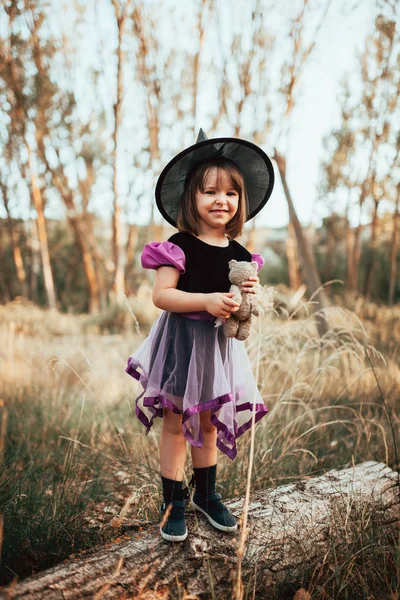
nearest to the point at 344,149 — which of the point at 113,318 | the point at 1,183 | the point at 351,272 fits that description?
the point at 351,272

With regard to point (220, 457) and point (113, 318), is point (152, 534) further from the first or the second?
point (113, 318)

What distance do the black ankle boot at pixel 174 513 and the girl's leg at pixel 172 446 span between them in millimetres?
39

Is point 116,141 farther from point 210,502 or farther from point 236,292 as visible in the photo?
point 210,502

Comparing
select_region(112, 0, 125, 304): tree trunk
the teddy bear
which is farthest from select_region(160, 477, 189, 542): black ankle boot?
select_region(112, 0, 125, 304): tree trunk

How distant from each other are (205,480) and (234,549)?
30 cm

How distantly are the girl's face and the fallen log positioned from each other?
47.2 inches

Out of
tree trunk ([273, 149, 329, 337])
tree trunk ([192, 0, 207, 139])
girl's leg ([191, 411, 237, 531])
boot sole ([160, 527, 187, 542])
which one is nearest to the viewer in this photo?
boot sole ([160, 527, 187, 542])

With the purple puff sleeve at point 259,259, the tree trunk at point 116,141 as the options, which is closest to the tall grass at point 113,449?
the purple puff sleeve at point 259,259

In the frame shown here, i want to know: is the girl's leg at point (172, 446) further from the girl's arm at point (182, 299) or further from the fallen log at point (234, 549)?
the girl's arm at point (182, 299)

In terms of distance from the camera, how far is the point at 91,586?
1.40 metres

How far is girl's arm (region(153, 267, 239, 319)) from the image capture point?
1.68 metres

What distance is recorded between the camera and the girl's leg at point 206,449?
1.93m

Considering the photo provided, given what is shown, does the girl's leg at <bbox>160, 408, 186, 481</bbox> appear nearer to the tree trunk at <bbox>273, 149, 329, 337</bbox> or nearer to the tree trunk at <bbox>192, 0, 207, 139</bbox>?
the tree trunk at <bbox>273, 149, 329, 337</bbox>

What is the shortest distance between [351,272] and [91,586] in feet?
41.4
